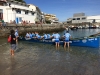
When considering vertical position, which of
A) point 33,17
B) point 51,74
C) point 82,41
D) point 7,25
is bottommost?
point 51,74

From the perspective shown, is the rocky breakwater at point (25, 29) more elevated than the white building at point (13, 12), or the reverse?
the white building at point (13, 12)

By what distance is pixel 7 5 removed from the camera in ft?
143

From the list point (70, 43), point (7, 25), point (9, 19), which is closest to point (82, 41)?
point (70, 43)

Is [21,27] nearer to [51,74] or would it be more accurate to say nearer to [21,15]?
[21,15]

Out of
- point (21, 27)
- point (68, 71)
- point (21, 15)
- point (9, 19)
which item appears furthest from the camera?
point (21, 15)

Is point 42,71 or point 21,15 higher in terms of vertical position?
point 21,15

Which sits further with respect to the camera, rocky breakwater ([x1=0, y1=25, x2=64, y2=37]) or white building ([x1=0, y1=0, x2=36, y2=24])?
white building ([x1=0, y1=0, x2=36, y2=24])

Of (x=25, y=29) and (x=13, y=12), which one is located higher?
(x=13, y=12)

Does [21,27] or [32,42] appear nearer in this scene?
[32,42]

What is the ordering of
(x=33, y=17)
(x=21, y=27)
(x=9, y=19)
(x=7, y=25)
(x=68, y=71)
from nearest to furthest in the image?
(x=68, y=71), (x=7, y=25), (x=21, y=27), (x=9, y=19), (x=33, y=17)

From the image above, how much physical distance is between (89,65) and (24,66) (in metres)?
4.62

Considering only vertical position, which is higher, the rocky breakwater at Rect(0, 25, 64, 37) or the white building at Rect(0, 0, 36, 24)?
the white building at Rect(0, 0, 36, 24)

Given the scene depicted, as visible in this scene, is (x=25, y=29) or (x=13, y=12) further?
(x=13, y=12)

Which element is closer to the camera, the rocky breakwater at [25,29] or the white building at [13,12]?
the rocky breakwater at [25,29]
